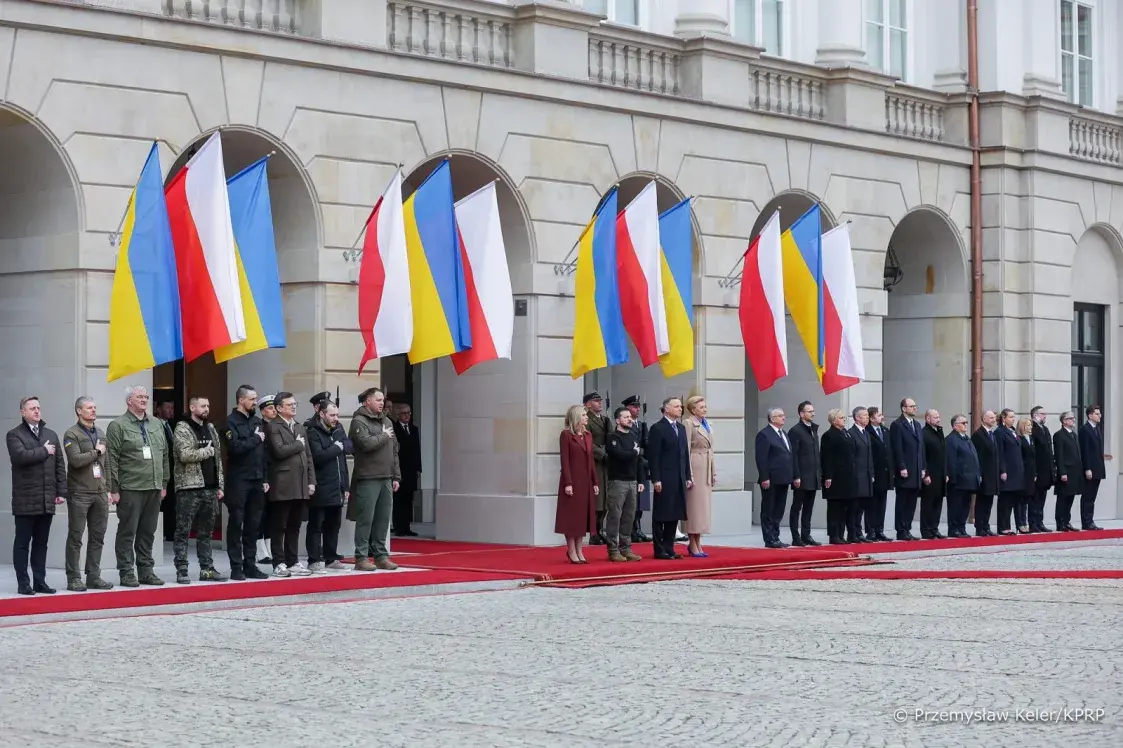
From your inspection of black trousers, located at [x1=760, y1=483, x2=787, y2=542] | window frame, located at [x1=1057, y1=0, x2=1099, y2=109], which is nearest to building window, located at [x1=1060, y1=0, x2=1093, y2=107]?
window frame, located at [x1=1057, y1=0, x2=1099, y2=109]

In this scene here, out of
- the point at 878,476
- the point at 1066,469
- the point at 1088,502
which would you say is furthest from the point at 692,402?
the point at 1088,502

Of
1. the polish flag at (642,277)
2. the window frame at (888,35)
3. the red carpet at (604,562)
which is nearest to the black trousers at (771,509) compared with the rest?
the red carpet at (604,562)

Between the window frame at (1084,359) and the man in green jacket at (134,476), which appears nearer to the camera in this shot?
the man in green jacket at (134,476)

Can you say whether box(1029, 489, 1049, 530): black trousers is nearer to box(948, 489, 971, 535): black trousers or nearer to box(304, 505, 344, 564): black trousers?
box(948, 489, 971, 535): black trousers

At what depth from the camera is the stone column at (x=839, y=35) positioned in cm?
2658

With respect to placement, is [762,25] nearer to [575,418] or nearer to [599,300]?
[599,300]

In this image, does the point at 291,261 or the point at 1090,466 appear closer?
the point at 291,261

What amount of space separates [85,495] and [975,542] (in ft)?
38.6

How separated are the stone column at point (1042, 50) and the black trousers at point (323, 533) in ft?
48.4

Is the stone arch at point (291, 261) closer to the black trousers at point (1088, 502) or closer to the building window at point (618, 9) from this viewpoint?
the building window at point (618, 9)

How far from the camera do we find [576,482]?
19.0 meters

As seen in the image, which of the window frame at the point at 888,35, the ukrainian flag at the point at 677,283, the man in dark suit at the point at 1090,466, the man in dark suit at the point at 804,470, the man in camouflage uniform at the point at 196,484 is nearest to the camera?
the man in camouflage uniform at the point at 196,484

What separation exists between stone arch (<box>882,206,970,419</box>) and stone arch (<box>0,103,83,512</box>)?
13439mm

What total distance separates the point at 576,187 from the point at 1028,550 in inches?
273
